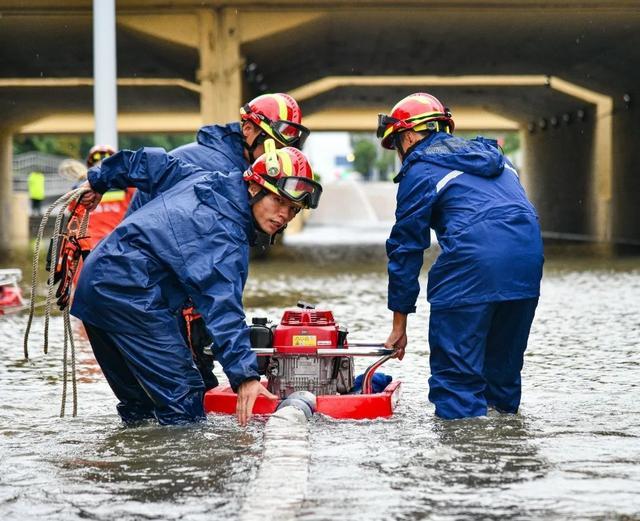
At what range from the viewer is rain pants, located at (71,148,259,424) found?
582 centimetres

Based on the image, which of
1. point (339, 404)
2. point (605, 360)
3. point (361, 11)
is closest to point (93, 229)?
point (605, 360)

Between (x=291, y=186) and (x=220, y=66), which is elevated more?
(x=220, y=66)

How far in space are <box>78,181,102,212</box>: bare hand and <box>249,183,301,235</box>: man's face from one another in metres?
1.09

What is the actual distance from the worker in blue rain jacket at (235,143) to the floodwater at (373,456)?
2.20ft

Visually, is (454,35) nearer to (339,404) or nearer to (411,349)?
(411,349)

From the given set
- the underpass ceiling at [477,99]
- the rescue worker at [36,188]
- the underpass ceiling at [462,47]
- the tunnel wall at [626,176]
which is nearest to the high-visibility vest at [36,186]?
the rescue worker at [36,188]

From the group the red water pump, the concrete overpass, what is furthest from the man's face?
the concrete overpass

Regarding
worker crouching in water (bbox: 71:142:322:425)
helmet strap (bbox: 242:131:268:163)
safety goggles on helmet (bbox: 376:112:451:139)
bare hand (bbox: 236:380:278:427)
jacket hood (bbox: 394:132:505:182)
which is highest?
safety goggles on helmet (bbox: 376:112:451:139)

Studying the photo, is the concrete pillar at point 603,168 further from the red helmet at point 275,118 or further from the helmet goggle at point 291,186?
the helmet goggle at point 291,186

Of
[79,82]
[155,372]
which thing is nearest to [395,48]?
[79,82]

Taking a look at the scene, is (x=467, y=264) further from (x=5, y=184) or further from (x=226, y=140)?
(x=5, y=184)

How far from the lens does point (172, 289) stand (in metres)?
6.17

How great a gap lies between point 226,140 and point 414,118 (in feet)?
4.37

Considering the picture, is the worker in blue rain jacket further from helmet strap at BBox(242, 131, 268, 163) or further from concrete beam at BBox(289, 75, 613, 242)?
concrete beam at BBox(289, 75, 613, 242)
